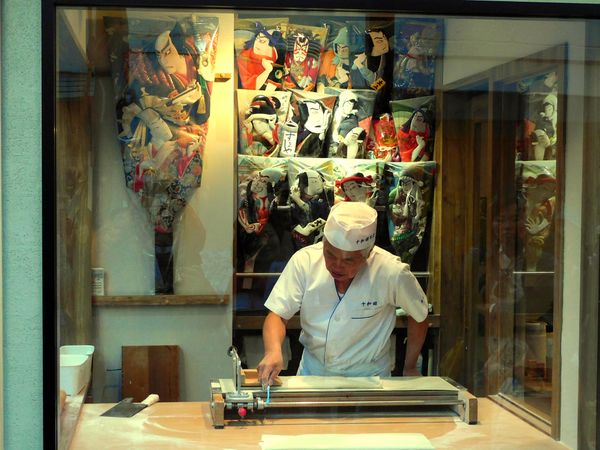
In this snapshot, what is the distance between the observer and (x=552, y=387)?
8.30 ft

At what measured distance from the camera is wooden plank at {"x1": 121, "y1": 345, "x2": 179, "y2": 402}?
2.28 m

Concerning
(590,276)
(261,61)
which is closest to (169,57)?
(261,61)

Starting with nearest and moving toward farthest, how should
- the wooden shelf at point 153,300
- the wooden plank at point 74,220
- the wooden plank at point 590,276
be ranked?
the wooden plank at point 74,220, the wooden shelf at point 153,300, the wooden plank at point 590,276

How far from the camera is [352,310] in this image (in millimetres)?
2387

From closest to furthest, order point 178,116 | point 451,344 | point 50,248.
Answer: point 50,248, point 178,116, point 451,344

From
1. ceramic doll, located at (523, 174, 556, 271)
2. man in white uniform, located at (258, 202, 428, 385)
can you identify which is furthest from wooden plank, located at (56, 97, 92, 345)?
ceramic doll, located at (523, 174, 556, 271)

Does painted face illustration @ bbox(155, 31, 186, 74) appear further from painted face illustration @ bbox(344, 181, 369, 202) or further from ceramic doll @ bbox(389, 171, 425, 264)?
ceramic doll @ bbox(389, 171, 425, 264)

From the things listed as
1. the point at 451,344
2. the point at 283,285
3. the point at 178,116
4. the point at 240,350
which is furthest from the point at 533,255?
the point at 178,116

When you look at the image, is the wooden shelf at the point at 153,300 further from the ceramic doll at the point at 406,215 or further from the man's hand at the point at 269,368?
the ceramic doll at the point at 406,215

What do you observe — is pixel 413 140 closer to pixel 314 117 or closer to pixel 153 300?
pixel 314 117

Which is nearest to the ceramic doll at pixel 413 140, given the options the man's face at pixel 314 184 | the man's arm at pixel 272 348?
the man's face at pixel 314 184

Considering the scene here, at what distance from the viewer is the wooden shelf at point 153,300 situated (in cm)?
226

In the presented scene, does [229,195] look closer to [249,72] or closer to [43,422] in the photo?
[249,72]

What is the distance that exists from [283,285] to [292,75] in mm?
623
